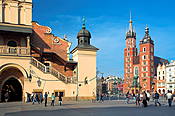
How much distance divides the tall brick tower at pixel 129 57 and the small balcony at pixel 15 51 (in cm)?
9076

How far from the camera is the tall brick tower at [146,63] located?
107 meters

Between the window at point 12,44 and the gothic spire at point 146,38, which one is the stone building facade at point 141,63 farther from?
the window at point 12,44

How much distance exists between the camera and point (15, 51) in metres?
28.0

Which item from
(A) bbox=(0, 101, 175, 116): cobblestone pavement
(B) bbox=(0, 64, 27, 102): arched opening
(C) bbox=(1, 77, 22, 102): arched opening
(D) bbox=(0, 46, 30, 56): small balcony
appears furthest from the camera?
(C) bbox=(1, 77, 22, 102): arched opening

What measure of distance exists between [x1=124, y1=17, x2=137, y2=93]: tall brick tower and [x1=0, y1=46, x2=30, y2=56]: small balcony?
9076 centimetres

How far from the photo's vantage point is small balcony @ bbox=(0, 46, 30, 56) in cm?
2711

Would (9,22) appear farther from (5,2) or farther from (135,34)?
(135,34)

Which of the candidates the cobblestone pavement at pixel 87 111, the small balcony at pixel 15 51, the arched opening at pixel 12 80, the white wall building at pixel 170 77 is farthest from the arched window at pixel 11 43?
the white wall building at pixel 170 77

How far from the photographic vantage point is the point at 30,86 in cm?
2784

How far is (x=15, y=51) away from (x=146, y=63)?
89629mm

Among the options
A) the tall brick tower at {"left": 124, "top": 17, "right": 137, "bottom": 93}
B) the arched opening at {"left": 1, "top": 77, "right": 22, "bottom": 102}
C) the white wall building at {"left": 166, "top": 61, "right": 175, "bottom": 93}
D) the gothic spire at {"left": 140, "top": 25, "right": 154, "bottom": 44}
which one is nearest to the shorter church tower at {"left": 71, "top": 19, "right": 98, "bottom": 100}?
the arched opening at {"left": 1, "top": 77, "right": 22, "bottom": 102}

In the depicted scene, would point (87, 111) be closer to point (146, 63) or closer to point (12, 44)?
point (12, 44)

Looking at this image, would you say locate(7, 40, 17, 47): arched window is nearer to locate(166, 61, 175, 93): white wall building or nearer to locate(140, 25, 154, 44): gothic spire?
locate(166, 61, 175, 93): white wall building

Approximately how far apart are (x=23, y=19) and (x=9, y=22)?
1.89 metres
